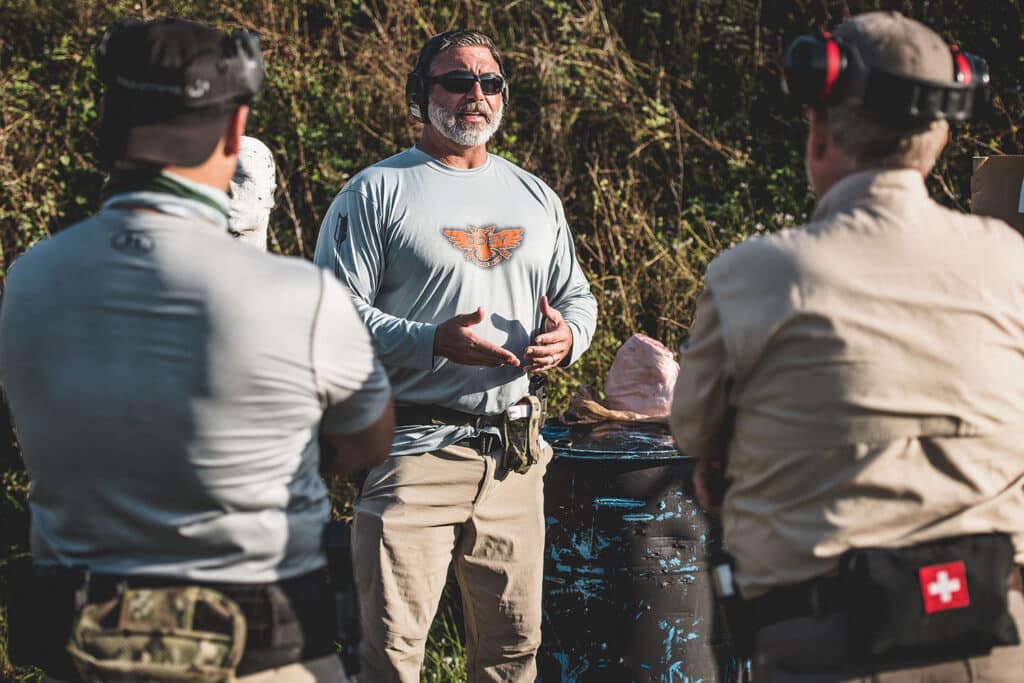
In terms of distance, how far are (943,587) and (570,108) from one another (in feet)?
18.8

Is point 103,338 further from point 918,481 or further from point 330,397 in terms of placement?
point 918,481

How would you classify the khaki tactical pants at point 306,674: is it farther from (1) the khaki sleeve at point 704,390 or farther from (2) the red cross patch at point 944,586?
(2) the red cross patch at point 944,586

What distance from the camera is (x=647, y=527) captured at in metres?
3.56

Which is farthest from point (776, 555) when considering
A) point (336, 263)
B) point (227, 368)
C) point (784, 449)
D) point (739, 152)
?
point (739, 152)

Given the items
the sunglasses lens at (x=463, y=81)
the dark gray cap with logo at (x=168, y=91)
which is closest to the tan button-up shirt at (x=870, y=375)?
the dark gray cap with logo at (x=168, y=91)

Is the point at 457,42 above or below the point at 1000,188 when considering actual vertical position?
above

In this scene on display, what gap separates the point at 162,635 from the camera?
6.03 feet

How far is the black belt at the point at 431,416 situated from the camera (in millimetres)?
3412

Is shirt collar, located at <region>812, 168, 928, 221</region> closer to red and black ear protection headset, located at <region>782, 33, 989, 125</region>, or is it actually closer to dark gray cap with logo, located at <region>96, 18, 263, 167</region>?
red and black ear protection headset, located at <region>782, 33, 989, 125</region>

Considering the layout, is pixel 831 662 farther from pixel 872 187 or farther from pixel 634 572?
pixel 634 572

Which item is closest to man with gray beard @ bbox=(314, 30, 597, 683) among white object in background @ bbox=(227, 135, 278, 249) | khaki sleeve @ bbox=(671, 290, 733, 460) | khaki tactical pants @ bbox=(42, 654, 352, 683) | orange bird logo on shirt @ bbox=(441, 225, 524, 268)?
orange bird logo on shirt @ bbox=(441, 225, 524, 268)

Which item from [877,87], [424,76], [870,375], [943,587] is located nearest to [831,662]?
[943,587]

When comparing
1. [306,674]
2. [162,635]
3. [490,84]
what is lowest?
[306,674]

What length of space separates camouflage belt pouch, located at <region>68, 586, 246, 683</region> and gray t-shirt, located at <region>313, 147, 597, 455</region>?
59.1 inches
